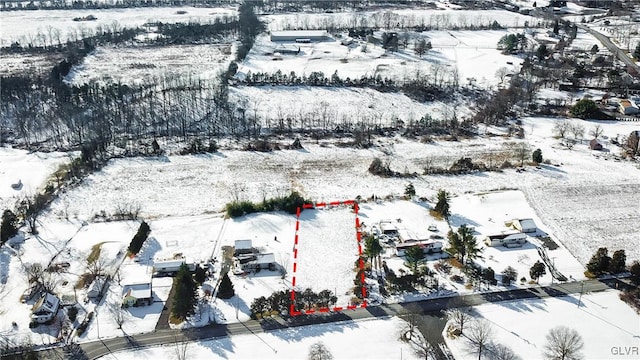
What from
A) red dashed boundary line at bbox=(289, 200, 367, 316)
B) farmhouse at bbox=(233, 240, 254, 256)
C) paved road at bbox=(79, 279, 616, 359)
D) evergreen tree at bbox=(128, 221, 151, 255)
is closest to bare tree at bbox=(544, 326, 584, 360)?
paved road at bbox=(79, 279, 616, 359)

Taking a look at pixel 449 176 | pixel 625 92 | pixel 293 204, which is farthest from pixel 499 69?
pixel 293 204

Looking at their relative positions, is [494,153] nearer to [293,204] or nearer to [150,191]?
[293,204]

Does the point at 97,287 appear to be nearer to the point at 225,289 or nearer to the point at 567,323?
the point at 225,289

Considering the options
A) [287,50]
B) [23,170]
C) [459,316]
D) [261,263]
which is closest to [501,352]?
[459,316]

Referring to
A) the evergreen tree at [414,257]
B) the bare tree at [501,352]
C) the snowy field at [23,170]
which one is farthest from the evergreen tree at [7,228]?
the bare tree at [501,352]

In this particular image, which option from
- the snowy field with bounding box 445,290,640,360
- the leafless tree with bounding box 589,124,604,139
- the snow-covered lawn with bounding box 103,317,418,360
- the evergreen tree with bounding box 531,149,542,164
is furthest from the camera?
the leafless tree with bounding box 589,124,604,139

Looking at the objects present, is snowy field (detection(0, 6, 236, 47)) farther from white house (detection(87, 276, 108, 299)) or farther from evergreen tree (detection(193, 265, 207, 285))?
evergreen tree (detection(193, 265, 207, 285))
